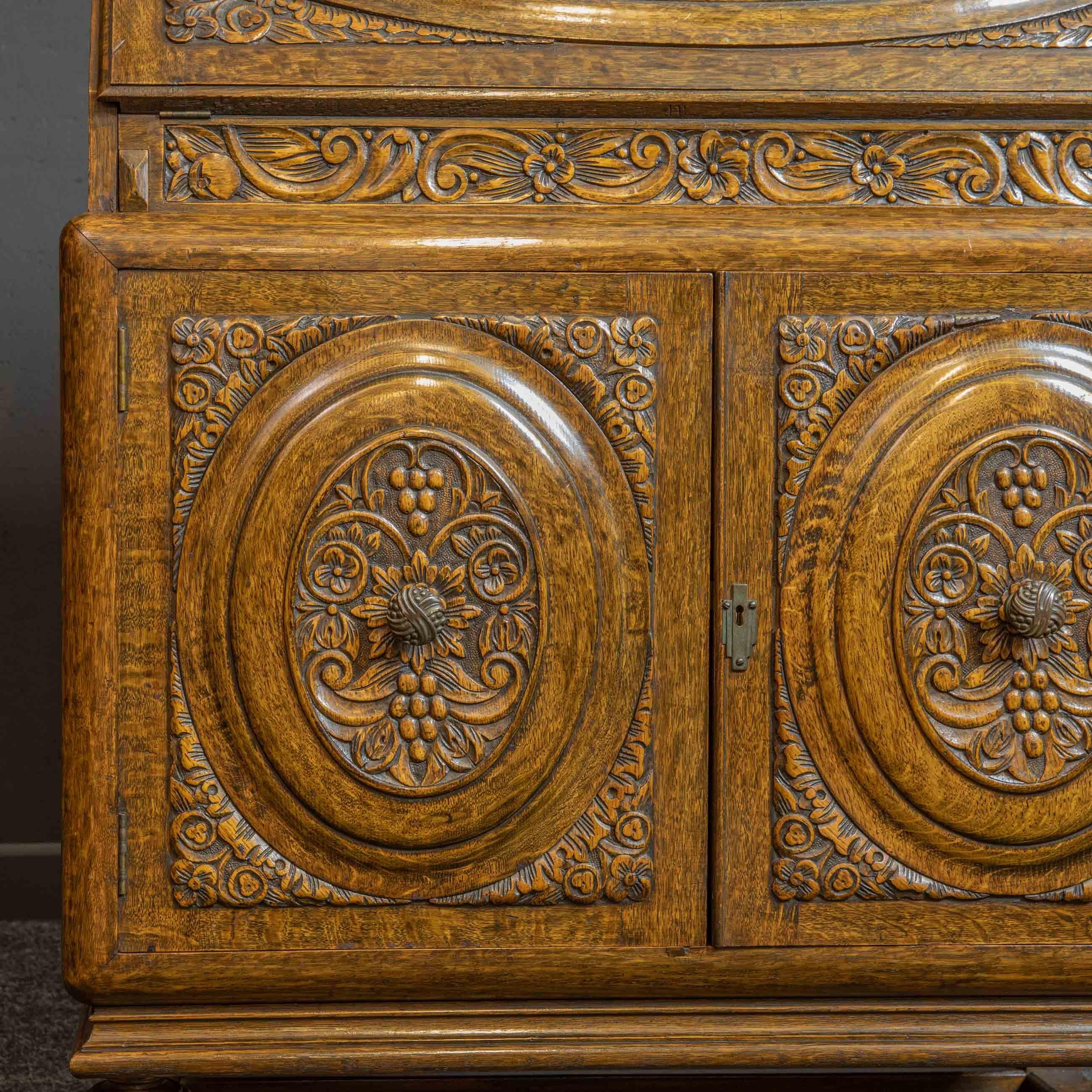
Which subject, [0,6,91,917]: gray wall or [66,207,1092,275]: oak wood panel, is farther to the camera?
[0,6,91,917]: gray wall

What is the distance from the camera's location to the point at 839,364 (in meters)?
0.74

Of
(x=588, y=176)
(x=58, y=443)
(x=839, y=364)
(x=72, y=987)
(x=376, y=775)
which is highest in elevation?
(x=588, y=176)

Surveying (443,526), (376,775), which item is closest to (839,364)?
(443,526)

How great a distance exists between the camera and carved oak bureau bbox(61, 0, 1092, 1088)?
2.39ft

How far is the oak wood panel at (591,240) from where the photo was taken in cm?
72

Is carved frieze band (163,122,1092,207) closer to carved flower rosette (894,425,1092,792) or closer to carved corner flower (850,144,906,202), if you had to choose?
carved corner flower (850,144,906,202)

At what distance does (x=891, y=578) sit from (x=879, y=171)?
252mm

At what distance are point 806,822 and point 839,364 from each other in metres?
0.28

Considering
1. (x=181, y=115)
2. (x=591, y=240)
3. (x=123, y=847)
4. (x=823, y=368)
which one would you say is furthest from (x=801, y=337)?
(x=123, y=847)

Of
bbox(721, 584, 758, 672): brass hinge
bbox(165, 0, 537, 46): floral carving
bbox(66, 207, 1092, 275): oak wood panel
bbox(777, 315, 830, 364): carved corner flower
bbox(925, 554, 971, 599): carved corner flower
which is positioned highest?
bbox(165, 0, 537, 46): floral carving

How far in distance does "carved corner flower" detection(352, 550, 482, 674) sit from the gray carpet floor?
52 cm

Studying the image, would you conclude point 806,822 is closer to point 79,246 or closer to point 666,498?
point 666,498

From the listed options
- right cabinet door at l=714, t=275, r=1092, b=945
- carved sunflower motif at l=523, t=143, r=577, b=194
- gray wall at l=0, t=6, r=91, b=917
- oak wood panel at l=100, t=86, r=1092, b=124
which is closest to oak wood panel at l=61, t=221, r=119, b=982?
oak wood panel at l=100, t=86, r=1092, b=124

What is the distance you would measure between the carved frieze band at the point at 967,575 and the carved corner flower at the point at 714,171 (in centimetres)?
9
